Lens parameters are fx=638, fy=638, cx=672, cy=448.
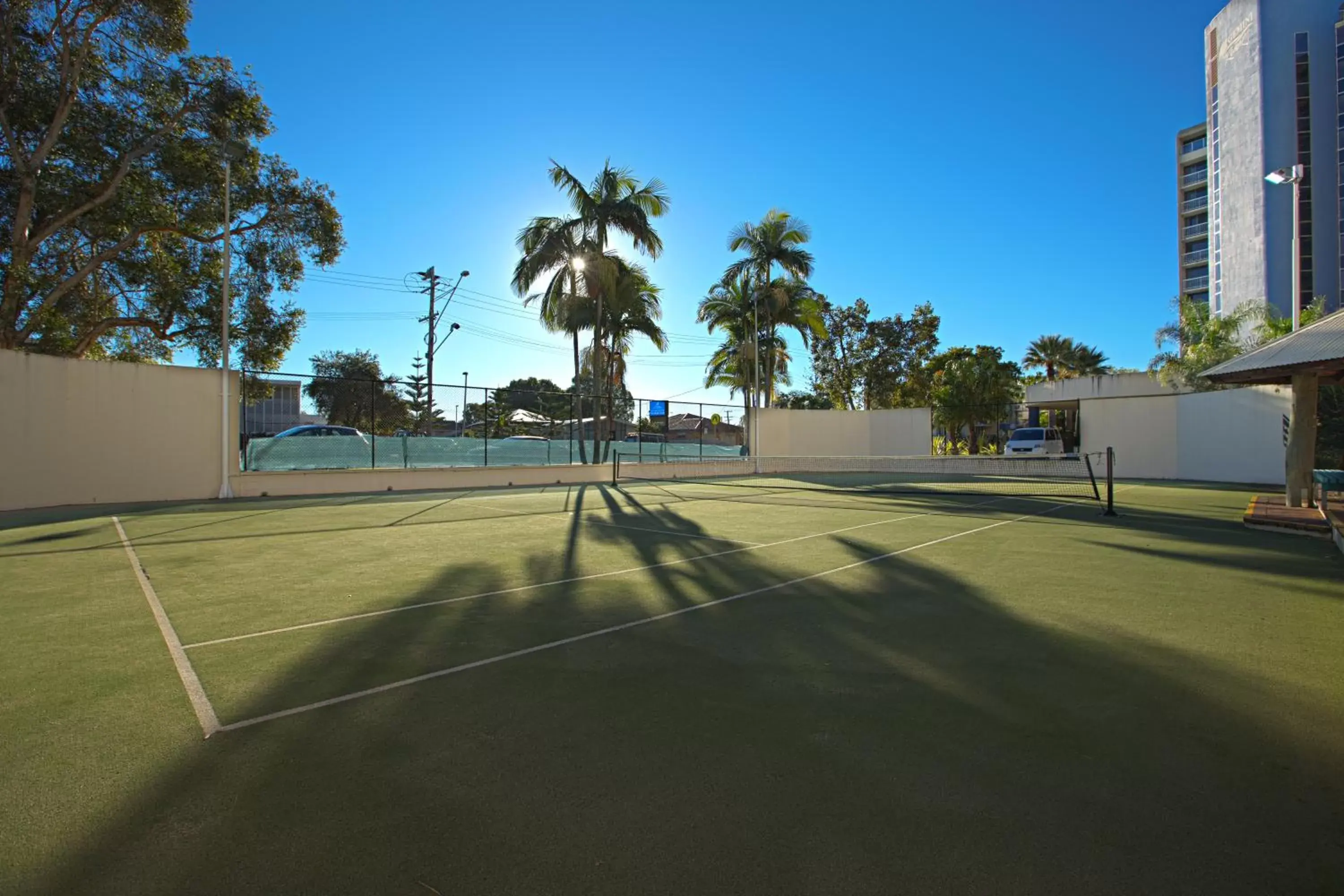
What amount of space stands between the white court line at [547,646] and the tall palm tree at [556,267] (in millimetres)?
18535

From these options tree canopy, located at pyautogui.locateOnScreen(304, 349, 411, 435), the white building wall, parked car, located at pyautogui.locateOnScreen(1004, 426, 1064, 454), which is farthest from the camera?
tree canopy, located at pyautogui.locateOnScreen(304, 349, 411, 435)

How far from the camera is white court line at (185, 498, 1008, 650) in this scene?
5219 millimetres

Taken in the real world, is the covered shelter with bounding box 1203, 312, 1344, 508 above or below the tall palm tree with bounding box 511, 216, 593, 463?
below

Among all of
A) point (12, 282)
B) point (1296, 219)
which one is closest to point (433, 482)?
point (12, 282)

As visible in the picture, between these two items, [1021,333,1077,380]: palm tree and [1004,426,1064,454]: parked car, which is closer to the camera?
[1004,426,1064,454]: parked car

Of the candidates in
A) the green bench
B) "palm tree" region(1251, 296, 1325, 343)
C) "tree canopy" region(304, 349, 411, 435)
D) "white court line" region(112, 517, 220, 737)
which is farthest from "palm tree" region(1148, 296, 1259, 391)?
"tree canopy" region(304, 349, 411, 435)

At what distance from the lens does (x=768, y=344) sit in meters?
33.1

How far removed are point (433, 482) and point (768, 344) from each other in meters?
19.0

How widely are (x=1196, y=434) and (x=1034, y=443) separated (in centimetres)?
658

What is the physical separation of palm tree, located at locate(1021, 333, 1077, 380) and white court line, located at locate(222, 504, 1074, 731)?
56.0 meters

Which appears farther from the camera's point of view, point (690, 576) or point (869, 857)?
point (690, 576)

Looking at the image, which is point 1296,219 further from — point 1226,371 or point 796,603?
point 796,603

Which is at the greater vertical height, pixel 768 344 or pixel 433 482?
pixel 768 344

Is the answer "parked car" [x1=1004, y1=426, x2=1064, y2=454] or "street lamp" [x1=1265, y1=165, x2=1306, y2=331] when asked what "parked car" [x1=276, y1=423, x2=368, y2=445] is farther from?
"parked car" [x1=1004, y1=426, x2=1064, y2=454]
